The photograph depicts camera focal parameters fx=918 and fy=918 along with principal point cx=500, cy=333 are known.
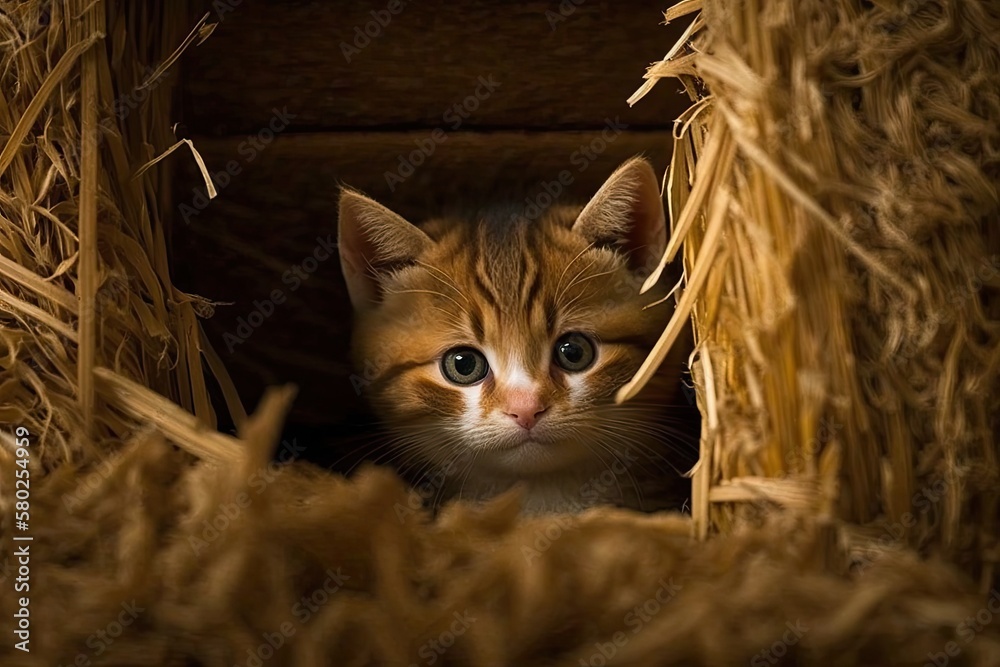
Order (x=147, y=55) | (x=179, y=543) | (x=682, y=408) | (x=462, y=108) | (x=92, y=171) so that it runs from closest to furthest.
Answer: (x=179, y=543) < (x=92, y=171) < (x=147, y=55) < (x=682, y=408) < (x=462, y=108)

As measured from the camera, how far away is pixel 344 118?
2012mm

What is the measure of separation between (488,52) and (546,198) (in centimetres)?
38

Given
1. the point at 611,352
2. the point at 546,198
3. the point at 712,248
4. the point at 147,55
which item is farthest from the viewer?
the point at 546,198

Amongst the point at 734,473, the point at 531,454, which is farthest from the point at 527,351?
the point at 734,473

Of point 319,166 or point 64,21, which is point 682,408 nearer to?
point 319,166

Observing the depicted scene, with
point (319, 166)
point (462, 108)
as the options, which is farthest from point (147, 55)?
point (462, 108)

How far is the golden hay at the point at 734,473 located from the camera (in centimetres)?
97

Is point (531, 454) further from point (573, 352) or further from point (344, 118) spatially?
point (344, 118)

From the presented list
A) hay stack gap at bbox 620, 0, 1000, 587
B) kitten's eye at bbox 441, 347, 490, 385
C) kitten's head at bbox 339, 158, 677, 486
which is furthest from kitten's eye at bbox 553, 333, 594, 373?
hay stack gap at bbox 620, 0, 1000, 587

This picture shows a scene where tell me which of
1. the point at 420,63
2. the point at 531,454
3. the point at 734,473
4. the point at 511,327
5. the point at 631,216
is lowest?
the point at 531,454

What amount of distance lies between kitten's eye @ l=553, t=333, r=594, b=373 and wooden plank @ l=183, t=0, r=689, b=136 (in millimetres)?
550

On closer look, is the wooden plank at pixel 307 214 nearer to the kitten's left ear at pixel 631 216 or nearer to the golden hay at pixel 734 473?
the kitten's left ear at pixel 631 216

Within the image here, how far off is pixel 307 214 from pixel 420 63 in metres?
0.45

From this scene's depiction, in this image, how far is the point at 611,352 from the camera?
176 cm
